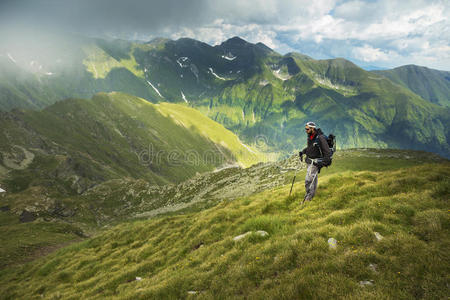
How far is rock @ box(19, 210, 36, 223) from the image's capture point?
60.8 metres

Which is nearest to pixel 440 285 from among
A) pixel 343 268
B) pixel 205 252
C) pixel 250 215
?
pixel 343 268

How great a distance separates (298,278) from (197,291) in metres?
3.48

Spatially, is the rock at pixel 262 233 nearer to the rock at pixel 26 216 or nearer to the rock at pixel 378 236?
the rock at pixel 378 236

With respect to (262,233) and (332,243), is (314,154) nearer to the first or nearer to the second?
(262,233)

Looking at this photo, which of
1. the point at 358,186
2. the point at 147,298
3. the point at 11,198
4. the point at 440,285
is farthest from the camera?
the point at 11,198

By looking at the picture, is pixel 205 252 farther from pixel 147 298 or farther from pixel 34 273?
pixel 34 273

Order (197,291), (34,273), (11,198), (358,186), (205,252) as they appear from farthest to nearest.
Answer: (11,198)
(34,273)
(358,186)
(205,252)
(197,291)

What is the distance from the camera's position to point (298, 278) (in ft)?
19.6

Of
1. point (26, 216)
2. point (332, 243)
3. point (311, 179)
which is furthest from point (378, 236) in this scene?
point (26, 216)

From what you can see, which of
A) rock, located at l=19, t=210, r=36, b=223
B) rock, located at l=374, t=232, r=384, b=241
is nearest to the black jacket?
rock, located at l=374, t=232, r=384, b=241

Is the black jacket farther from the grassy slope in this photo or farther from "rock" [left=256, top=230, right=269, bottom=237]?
"rock" [left=256, top=230, right=269, bottom=237]

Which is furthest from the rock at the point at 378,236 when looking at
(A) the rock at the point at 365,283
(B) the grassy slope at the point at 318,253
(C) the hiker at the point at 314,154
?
(C) the hiker at the point at 314,154

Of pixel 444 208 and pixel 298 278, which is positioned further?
pixel 444 208

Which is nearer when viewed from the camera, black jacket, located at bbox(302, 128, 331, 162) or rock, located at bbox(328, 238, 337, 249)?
rock, located at bbox(328, 238, 337, 249)
